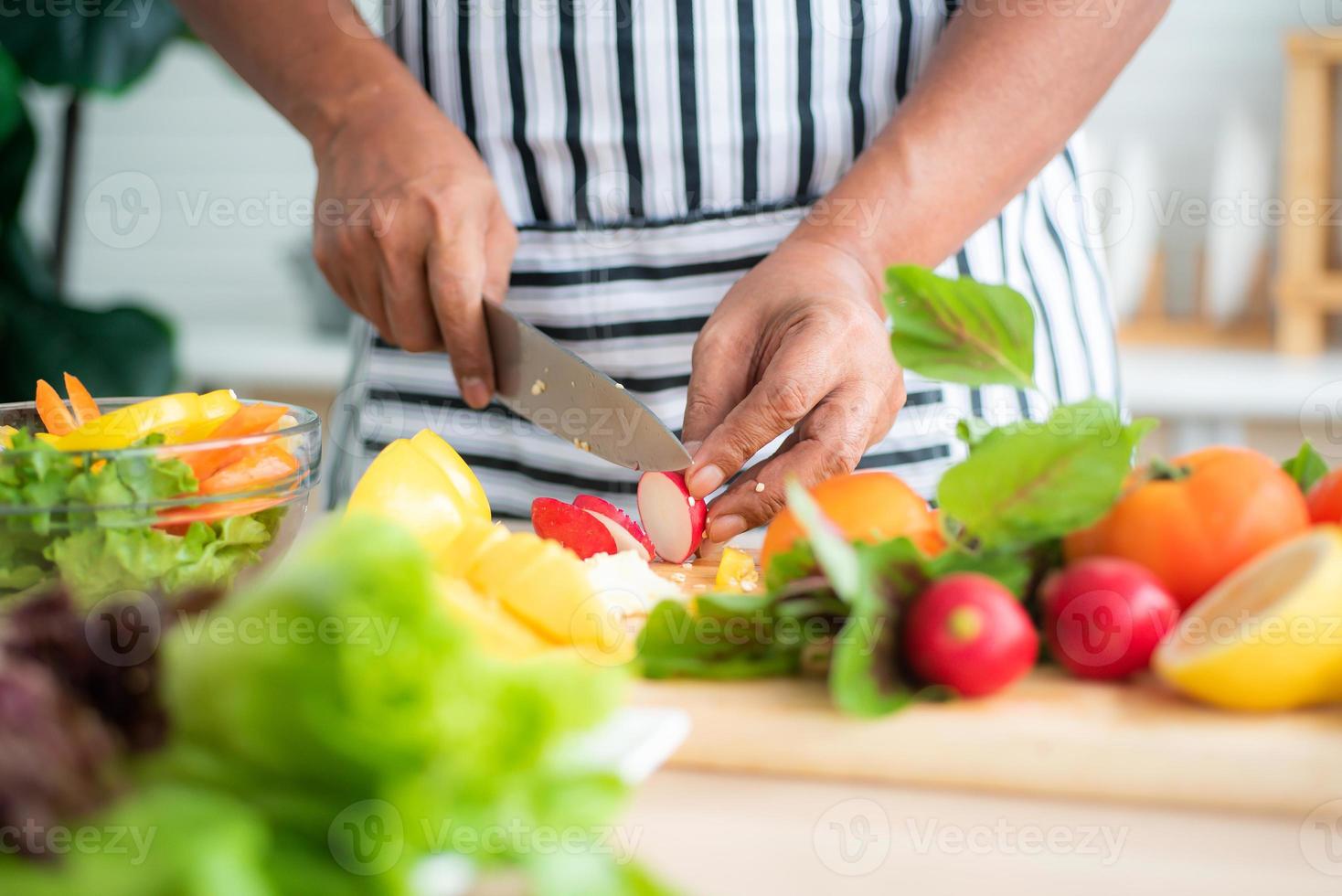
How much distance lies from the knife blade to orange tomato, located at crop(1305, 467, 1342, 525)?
373mm

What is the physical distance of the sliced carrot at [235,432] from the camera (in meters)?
0.69

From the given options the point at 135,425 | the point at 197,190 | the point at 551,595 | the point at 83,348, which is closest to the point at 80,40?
the point at 83,348

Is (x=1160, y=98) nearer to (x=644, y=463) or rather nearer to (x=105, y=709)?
(x=644, y=463)

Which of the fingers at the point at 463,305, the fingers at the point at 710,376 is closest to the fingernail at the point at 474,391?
the fingers at the point at 463,305

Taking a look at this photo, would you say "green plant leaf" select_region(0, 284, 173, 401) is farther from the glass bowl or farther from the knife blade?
the glass bowl

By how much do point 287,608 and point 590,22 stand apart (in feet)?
2.85

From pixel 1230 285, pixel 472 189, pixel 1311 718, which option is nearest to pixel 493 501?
pixel 472 189

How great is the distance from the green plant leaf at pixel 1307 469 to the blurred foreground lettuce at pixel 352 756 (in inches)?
18.3

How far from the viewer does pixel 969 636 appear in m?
0.48

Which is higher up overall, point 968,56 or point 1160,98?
point 968,56

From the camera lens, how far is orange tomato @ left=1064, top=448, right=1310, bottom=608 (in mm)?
549

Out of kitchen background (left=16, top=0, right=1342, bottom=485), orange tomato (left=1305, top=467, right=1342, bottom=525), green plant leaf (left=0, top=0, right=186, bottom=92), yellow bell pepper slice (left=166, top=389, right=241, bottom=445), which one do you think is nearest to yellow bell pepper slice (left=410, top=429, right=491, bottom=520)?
yellow bell pepper slice (left=166, top=389, right=241, bottom=445)

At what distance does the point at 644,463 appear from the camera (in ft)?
2.82

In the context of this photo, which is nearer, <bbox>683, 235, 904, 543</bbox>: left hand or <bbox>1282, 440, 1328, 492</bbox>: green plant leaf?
<bbox>1282, 440, 1328, 492</bbox>: green plant leaf
